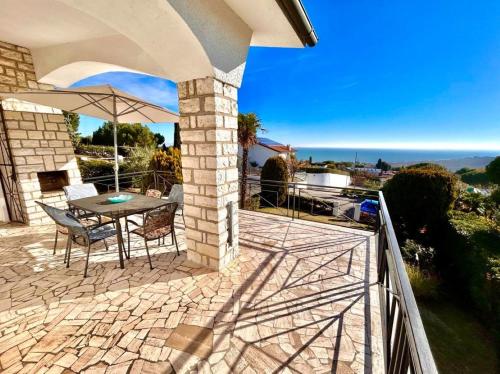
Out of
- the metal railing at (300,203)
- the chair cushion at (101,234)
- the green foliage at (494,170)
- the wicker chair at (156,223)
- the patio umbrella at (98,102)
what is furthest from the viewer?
the green foliage at (494,170)

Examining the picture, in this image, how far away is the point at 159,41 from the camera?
2.06 metres

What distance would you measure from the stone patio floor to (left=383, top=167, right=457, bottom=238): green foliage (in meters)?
4.48

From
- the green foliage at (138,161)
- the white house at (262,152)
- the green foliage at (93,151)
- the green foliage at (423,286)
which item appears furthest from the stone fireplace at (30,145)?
the white house at (262,152)

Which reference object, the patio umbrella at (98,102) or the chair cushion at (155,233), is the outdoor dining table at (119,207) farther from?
the patio umbrella at (98,102)

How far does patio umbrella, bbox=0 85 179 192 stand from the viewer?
9.89ft

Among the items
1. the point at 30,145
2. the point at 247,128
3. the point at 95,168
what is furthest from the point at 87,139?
the point at 30,145

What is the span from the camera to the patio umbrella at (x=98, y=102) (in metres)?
3.02

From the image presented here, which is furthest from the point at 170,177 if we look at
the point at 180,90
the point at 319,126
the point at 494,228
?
the point at 319,126

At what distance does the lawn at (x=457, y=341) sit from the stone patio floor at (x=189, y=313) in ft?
7.32

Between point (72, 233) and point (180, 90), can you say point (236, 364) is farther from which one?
point (180, 90)

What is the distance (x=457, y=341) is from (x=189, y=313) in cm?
488

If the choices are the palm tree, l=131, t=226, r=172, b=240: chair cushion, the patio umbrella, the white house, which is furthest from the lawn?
the white house

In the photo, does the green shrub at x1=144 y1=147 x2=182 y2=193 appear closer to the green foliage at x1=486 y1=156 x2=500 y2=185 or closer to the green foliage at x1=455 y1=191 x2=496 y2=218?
the green foliage at x1=486 y1=156 x2=500 y2=185

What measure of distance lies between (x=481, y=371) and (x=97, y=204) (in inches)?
248
